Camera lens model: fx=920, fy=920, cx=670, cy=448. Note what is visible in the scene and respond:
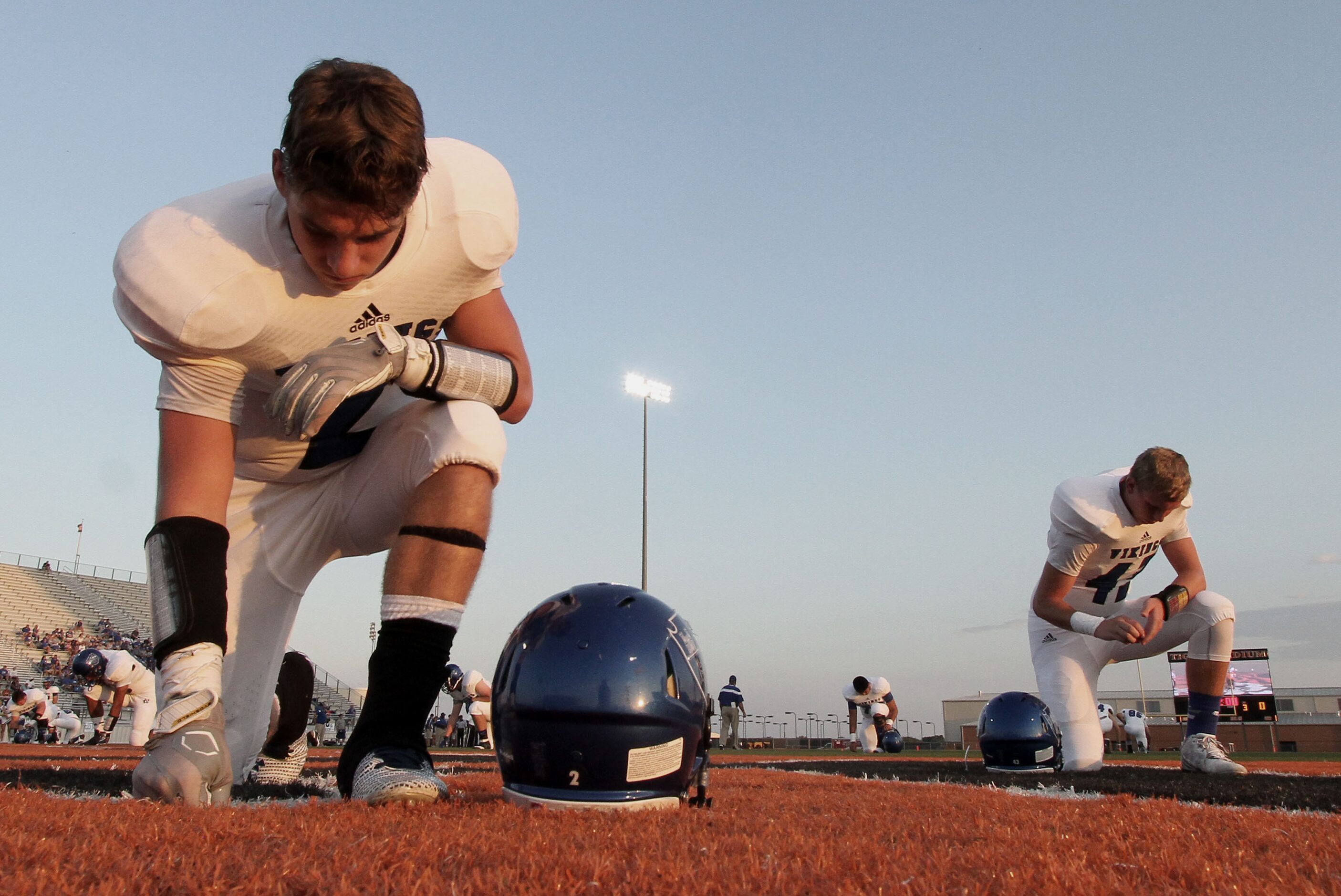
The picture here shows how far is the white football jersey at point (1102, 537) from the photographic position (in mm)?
5855

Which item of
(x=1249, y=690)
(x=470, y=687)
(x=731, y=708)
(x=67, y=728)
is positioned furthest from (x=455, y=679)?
(x=1249, y=690)

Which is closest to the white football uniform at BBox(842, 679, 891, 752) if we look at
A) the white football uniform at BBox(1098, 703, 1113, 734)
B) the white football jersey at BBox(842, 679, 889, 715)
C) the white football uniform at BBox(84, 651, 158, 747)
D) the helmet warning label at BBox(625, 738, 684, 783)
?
the white football jersey at BBox(842, 679, 889, 715)

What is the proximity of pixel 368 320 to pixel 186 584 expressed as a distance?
3.18 feet

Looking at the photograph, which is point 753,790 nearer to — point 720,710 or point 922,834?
point 922,834

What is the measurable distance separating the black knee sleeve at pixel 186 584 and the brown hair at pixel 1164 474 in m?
4.92

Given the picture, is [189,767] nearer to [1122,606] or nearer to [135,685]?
[1122,606]

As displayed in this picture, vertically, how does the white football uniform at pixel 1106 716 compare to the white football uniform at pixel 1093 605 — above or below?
below

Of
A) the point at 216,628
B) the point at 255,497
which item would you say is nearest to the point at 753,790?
the point at 216,628

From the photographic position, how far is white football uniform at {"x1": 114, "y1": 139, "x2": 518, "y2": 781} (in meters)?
2.61

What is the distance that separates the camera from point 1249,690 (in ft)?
93.8

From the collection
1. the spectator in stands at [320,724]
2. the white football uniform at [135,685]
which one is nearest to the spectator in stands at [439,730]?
the spectator in stands at [320,724]

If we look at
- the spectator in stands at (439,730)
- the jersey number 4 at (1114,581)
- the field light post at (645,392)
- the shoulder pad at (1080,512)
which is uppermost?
the field light post at (645,392)

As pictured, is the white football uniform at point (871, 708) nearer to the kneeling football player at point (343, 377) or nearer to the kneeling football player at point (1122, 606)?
the kneeling football player at point (1122, 606)

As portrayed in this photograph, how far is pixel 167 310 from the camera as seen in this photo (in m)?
2.55
